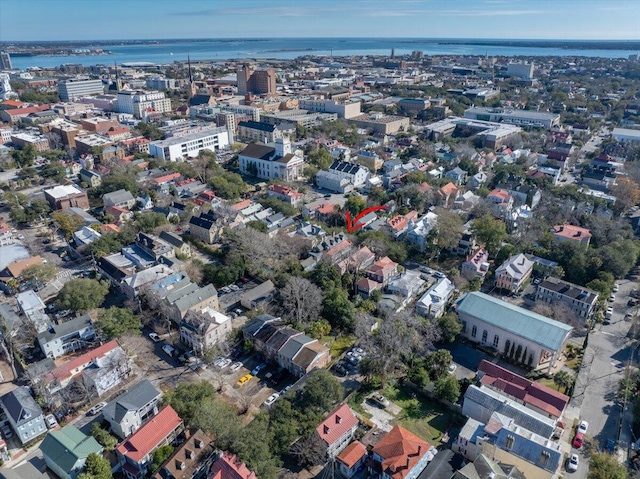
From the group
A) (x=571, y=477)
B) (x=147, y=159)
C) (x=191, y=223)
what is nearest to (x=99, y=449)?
(x=571, y=477)

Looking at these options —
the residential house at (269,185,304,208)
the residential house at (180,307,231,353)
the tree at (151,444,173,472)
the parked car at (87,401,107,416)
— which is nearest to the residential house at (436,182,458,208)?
the residential house at (269,185,304,208)

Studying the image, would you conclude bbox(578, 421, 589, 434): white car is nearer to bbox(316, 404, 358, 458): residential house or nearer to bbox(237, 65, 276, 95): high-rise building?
bbox(316, 404, 358, 458): residential house

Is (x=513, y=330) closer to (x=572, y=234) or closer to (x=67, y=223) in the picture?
(x=572, y=234)

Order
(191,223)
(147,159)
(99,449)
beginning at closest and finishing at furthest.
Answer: (99,449) → (191,223) → (147,159)

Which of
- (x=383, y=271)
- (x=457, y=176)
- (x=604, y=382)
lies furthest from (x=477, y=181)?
(x=604, y=382)

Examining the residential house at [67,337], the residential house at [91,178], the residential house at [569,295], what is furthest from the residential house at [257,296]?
the residential house at [91,178]

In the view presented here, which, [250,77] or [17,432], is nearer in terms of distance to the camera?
[17,432]

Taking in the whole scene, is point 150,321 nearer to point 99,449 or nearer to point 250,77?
point 99,449
